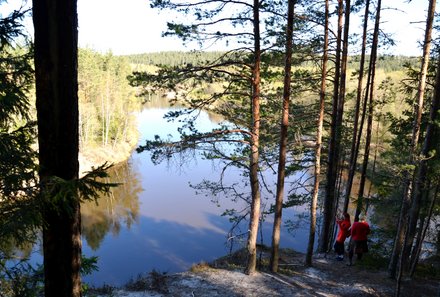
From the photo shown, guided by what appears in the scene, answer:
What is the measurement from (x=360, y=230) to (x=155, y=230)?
1761cm

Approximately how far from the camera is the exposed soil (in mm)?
9125

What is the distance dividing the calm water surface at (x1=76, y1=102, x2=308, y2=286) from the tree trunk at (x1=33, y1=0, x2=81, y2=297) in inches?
562

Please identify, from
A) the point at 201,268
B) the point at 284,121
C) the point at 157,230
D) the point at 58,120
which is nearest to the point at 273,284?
the point at 201,268

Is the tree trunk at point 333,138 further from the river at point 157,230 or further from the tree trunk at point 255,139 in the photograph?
the tree trunk at point 255,139

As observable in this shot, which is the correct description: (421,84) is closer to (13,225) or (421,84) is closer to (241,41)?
(241,41)

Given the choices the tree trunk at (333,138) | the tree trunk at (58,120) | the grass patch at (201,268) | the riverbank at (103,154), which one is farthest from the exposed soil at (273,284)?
the riverbank at (103,154)

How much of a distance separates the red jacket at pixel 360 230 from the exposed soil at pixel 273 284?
1.09 meters

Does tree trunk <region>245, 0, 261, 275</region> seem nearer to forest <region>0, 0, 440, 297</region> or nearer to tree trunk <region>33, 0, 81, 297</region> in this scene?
forest <region>0, 0, 440, 297</region>

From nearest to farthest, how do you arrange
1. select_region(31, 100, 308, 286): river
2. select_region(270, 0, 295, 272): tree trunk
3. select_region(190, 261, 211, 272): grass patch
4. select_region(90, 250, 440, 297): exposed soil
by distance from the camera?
select_region(270, 0, 295, 272): tree trunk, select_region(90, 250, 440, 297): exposed soil, select_region(190, 261, 211, 272): grass patch, select_region(31, 100, 308, 286): river

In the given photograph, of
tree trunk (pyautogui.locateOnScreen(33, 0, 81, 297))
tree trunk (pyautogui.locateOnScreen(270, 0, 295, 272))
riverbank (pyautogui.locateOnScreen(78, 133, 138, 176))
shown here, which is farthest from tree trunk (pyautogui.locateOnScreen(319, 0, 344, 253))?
riverbank (pyautogui.locateOnScreen(78, 133, 138, 176))

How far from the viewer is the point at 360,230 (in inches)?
468

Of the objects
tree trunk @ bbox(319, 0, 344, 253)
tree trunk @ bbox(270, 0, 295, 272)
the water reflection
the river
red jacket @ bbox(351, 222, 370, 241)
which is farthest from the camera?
the water reflection

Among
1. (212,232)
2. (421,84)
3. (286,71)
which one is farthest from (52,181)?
(212,232)

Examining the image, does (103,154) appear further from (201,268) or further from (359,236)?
(359,236)
